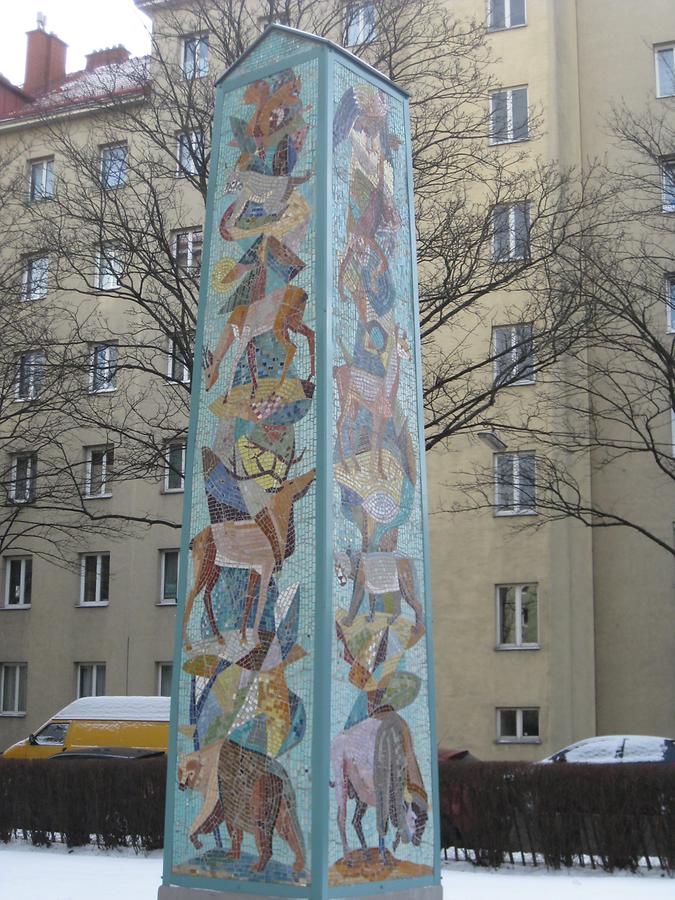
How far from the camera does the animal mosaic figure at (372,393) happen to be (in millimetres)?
6915

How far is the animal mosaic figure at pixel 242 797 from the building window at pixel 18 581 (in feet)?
92.2

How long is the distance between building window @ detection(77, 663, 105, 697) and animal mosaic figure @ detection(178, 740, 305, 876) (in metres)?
26.2

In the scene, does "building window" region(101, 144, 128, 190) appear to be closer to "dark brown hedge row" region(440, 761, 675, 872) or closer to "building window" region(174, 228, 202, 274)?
"building window" region(174, 228, 202, 274)

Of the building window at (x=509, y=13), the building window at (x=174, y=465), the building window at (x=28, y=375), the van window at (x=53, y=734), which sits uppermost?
the building window at (x=509, y=13)

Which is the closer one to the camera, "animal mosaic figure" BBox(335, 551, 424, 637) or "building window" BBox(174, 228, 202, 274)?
"animal mosaic figure" BBox(335, 551, 424, 637)

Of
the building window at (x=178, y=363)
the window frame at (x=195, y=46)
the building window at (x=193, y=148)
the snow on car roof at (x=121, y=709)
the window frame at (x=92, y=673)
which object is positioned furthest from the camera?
the window frame at (x=92, y=673)

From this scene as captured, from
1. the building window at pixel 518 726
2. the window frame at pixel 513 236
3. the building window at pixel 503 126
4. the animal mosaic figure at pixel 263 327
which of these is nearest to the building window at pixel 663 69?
the building window at pixel 503 126

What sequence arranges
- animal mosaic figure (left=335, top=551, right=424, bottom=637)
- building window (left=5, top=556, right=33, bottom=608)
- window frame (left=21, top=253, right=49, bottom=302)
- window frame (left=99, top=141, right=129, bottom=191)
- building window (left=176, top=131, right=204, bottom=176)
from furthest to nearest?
building window (left=5, top=556, right=33, bottom=608) → window frame (left=21, top=253, right=49, bottom=302) → window frame (left=99, top=141, right=129, bottom=191) → building window (left=176, top=131, right=204, bottom=176) → animal mosaic figure (left=335, top=551, right=424, bottom=637)

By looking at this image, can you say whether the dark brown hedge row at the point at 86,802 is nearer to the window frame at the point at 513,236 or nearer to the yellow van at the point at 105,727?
the yellow van at the point at 105,727

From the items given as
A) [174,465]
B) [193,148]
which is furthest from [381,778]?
[193,148]

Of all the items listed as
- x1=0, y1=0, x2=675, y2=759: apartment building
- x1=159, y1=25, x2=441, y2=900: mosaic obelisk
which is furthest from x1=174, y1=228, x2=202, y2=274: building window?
x1=159, y1=25, x2=441, y2=900: mosaic obelisk

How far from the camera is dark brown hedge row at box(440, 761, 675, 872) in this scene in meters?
11.8

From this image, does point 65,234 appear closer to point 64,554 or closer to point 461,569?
point 461,569

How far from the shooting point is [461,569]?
93.1 ft
